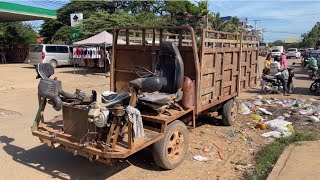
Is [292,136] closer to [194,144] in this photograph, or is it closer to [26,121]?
[194,144]

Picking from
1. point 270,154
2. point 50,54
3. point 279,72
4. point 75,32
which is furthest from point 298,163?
point 50,54

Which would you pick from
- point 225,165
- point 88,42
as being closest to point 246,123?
point 225,165

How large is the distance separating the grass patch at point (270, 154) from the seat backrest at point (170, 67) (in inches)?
68.6

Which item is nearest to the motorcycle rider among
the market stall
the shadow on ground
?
the shadow on ground

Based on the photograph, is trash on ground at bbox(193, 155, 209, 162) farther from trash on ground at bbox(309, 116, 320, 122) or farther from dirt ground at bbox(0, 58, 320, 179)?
trash on ground at bbox(309, 116, 320, 122)

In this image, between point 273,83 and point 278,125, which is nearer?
point 278,125

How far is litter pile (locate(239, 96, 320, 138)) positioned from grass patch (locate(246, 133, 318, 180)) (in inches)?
16.9

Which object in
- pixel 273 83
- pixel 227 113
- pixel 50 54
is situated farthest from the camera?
pixel 50 54

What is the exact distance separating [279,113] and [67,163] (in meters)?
6.10

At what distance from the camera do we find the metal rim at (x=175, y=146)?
207 inches

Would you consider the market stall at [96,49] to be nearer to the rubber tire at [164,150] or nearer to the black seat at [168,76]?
the black seat at [168,76]

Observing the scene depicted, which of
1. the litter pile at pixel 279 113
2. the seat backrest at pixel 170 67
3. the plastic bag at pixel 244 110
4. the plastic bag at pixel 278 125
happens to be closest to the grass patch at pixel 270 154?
the litter pile at pixel 279 113

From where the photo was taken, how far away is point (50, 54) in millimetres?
25406

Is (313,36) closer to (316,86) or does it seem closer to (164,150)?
(316,86)
